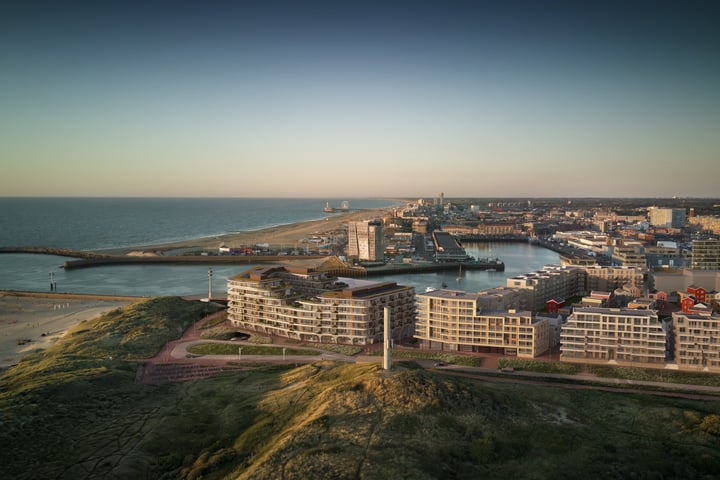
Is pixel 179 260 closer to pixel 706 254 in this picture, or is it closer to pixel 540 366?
pixel 540 366

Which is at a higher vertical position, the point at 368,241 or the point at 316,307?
the point at 368,241

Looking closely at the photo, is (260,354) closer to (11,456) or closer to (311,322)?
(311,322)

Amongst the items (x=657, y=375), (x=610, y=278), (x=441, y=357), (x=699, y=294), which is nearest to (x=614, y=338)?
(x=657, y=375)

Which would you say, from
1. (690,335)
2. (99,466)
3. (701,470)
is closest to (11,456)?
(99,466)

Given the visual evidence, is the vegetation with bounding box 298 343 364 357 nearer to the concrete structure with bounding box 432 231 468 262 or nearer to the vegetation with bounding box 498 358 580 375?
the vegetation with bounding box 498 358 580 375

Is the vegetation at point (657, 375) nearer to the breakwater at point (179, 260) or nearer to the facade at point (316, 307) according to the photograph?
the facade at point (316, 307)

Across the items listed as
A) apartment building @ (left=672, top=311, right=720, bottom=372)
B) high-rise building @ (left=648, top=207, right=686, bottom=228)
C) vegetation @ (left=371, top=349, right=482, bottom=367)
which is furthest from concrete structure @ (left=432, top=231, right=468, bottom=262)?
high-rise building @ (left=648, top=207, right=686, bottom=228)

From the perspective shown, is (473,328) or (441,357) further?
(473,328)
